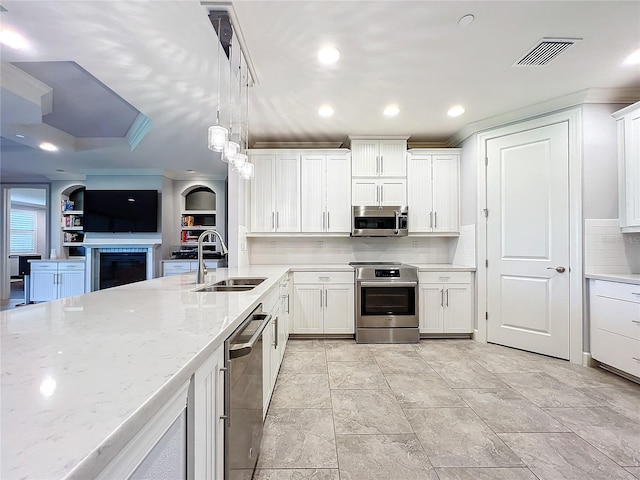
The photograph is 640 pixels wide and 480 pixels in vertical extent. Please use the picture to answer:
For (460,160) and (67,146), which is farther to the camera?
(67,146)

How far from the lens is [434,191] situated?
3834mm

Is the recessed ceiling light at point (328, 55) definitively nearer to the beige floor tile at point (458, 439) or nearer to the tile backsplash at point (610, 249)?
the beige floor tile at point (458, 439)

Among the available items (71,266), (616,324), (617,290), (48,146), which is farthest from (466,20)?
(71,266)

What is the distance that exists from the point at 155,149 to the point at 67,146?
1.23 meters

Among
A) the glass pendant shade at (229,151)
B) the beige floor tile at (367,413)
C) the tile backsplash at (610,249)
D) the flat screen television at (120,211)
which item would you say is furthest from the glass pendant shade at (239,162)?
the flat screen television at (120,211)

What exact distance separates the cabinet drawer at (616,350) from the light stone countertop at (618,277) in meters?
0.46

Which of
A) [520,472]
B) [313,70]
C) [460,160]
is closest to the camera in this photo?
[520,472]

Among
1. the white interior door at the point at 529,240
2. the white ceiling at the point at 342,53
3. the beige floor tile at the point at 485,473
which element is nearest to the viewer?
the beige floor tile at the point at 485,473

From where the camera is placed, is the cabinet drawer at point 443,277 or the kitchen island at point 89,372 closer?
the kitchen island at point 89,372

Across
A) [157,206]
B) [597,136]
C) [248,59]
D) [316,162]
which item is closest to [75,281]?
[157,206]

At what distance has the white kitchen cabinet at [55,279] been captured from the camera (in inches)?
213

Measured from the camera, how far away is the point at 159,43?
6.43 ft

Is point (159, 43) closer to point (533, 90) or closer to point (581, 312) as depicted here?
point (533, 90)

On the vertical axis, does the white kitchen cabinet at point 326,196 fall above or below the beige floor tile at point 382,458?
above
